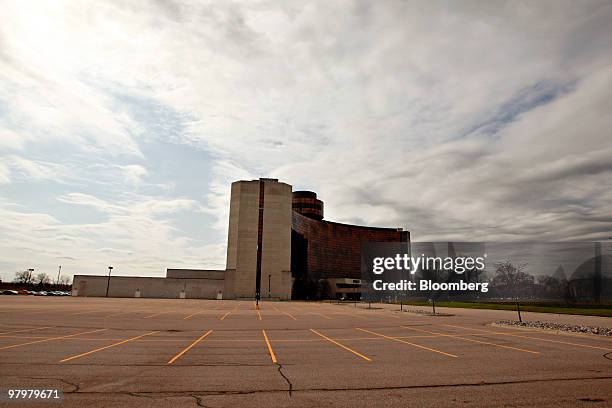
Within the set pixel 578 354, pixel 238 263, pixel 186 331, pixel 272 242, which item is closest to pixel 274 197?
pixel 272 242

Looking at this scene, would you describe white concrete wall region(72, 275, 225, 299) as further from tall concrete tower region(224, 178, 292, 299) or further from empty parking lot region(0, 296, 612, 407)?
empty parking lot region(0, 296, 612, 407)

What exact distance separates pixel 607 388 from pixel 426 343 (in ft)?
28.2

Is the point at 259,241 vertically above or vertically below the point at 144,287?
Answer: above

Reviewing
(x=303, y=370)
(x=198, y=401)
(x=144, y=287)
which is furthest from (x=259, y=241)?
(x=198, y=401)

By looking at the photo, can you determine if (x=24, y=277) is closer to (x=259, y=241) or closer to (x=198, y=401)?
(x=259, y=241)

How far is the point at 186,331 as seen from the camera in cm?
2089

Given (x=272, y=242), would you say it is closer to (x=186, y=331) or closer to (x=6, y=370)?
(x=186, y=331)

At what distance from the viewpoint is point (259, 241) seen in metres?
121

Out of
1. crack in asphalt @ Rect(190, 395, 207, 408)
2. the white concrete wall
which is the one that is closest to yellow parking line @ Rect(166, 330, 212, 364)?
crack in asphalt @ Rect(190, 395, 207, 408)

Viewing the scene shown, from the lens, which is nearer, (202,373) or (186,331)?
(202,373)

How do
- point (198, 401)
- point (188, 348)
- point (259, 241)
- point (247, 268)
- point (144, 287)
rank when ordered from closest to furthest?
point (198, 401)
point (188, 348)
point (144, 287)
point (247, 268)
point (259, 241)

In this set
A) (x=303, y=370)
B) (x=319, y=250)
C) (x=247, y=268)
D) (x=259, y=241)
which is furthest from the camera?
(x=319, y=250)

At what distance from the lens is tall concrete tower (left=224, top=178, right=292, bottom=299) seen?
115625 mm

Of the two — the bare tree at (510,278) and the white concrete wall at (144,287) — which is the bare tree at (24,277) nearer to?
the white concrete wall at (144,287)
